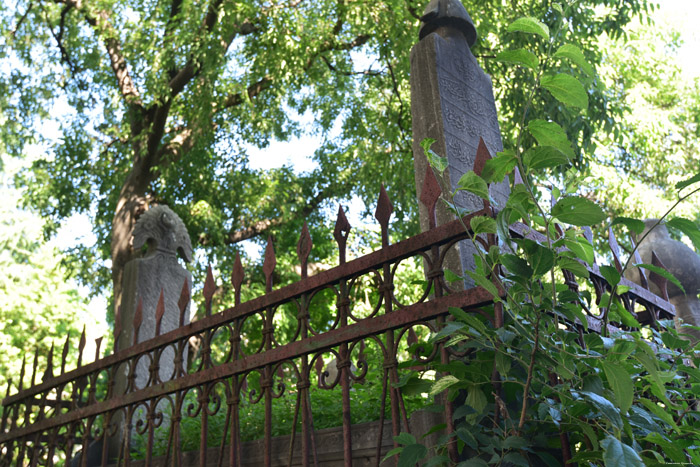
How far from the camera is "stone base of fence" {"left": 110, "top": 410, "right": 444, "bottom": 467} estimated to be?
2248 mm

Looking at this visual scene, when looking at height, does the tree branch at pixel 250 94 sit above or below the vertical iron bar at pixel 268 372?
above

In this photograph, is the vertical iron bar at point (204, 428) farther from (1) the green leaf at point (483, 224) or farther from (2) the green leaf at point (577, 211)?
(2) the green leaf at point (577, 211)

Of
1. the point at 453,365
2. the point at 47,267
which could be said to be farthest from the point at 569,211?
the point at 47,267

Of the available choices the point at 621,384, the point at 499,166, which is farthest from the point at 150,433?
the point at 621,384

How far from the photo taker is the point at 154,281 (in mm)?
5141

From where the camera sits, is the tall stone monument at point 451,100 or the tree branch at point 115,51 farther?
the tree branch at point 115,51

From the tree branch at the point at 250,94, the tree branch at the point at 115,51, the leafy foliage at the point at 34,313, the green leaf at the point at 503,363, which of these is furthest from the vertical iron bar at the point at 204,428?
the leafy foliage at the point at 34,313

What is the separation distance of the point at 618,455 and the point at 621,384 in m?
0.19

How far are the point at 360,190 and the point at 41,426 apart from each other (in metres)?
7.38

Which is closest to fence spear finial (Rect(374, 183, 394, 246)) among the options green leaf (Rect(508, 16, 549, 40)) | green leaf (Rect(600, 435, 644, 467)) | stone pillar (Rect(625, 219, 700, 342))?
green leaf (Rect(508, 16, 549, 40))

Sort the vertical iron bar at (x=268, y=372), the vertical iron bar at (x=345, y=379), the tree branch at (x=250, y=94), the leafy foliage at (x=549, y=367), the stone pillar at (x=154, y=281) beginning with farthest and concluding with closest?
the tree branch at (x=250, y=94), the stone pillar at (x=154, y=281), the vertical iron bar at (x=268, y=372), the vertical iron bar at (x=345, y=379), the leafy foliage at (x=549, y=367)

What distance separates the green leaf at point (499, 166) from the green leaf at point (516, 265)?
27cm

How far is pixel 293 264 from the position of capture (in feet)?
39.8

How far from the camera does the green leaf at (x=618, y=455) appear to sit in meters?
1.42
